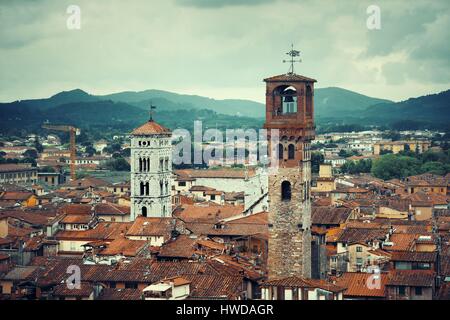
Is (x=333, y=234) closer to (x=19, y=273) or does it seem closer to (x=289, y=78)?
(x=289, y=78)

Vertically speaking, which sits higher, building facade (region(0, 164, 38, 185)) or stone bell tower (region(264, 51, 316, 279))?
stone bell tower (region(264, 51, 316, 279))

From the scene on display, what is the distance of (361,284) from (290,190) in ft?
9.69

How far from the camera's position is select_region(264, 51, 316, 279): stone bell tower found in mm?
25281

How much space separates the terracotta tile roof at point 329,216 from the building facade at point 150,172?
742 centimetres

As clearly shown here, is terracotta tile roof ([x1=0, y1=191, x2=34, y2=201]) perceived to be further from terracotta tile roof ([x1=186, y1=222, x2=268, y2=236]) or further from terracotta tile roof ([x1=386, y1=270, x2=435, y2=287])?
terracotta tile roof ([x1=386, y1=270, x2=435, y2=287])

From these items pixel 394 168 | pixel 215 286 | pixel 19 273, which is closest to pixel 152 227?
pixel 19 273

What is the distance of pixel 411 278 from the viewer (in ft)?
77.3

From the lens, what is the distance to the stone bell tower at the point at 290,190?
2528cm

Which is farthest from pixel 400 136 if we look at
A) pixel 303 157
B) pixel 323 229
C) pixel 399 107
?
pixel 303 157

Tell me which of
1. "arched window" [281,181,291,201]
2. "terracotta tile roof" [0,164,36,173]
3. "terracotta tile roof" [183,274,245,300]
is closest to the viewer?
"terracotta tile roof" [183,274,245,300]

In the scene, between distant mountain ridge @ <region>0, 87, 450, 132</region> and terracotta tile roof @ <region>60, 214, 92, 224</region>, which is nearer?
terracotta tile roof @ <region>60, 214, 92, 224</region>

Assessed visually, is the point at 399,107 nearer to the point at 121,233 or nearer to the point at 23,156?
the point at 23,156

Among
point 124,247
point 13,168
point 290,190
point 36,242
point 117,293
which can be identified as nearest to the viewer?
point 117,293

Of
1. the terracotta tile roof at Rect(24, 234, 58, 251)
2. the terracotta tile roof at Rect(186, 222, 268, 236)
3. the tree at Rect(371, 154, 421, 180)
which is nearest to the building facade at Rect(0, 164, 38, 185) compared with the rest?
the tree at Rect(371, 154, 421, 180)
